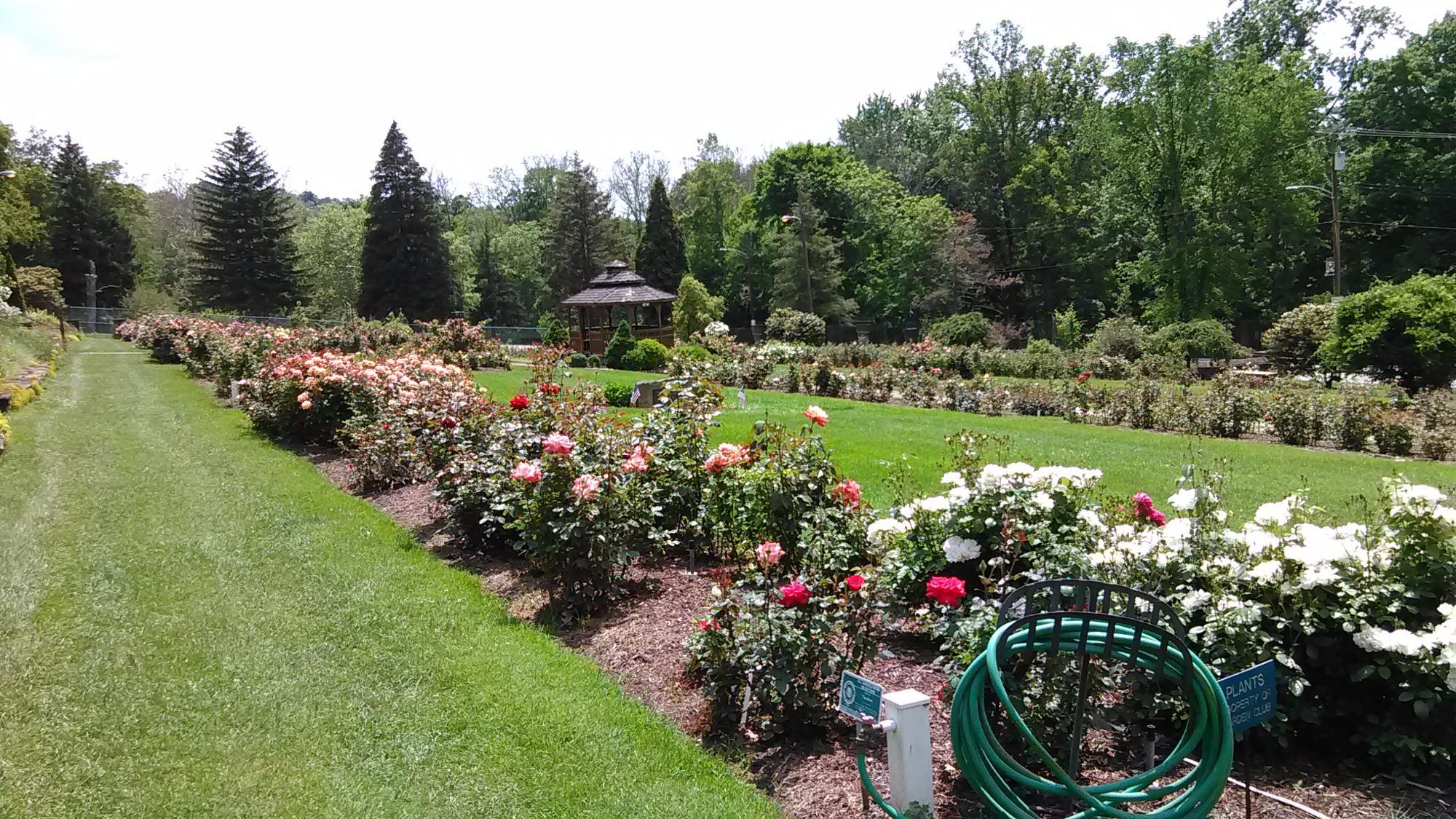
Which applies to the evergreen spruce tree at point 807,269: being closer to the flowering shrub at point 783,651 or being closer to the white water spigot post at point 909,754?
the flowering shrub at point 783,651

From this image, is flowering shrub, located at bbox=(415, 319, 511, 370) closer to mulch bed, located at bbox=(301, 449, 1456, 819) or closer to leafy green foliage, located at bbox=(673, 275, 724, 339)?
leafy green foliage, located at bbox=(673, 275, 724, 339)

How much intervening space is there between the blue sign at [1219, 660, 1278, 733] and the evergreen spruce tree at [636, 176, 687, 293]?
41.4m

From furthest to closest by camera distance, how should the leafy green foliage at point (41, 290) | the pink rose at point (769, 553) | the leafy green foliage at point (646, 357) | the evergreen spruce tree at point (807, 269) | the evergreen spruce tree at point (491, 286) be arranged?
the evergreen spruce tree at point (491, 286)
the evergreen spruce tree at point (807, 269)
the leafy green foliage at point (41, 290)
the leafy green foliage at point (646, 357)
the pink rose at point (769, 553)

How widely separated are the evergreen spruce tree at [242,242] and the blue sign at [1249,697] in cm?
4343

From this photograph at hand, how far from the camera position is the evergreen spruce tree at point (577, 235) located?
4534cm

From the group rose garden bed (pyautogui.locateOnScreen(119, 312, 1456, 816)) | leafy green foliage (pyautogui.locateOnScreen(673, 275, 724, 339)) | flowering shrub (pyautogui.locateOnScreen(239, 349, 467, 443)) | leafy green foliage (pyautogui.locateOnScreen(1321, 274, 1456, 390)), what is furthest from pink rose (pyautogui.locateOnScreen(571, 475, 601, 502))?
leafy green foliage (pyautogui.locateOnScreen(673, 275, 724, 339))

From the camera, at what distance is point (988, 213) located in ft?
134

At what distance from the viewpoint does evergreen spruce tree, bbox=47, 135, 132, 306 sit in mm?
43156

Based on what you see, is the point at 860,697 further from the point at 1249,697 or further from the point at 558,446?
the point at 558,446

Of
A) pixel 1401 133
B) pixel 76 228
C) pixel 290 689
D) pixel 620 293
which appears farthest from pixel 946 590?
pixel 76 228

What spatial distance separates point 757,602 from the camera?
10.6 ft

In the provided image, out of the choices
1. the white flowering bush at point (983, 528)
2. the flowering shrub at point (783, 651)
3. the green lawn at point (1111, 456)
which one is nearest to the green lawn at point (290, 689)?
the flowering shrub at point (783, 651)

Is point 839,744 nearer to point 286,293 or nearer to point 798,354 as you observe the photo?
point 798,354

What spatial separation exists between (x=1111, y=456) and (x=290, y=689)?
840 centimetres
